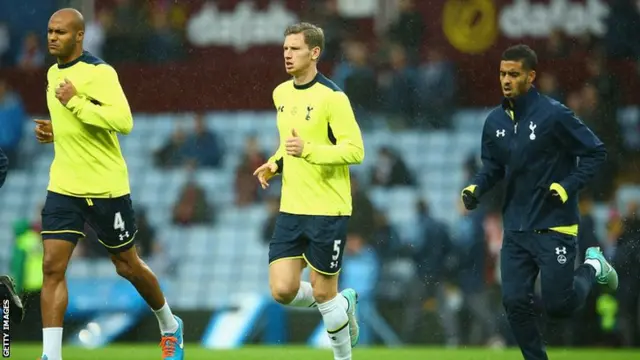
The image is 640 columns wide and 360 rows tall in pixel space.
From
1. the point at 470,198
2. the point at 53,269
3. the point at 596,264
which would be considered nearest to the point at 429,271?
the point at 596,264

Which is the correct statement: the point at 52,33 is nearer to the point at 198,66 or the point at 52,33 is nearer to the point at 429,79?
the point at 429,79

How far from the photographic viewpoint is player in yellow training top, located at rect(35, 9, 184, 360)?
8078mm

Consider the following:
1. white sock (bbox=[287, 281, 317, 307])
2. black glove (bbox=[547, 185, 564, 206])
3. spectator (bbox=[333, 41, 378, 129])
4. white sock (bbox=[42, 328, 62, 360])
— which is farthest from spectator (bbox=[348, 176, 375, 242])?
white sock (bbox=[42, 328, 62, 360])

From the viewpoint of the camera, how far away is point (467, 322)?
13.9m

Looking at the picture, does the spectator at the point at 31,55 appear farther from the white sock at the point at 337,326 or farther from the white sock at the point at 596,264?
the white sock at the point at 596,264

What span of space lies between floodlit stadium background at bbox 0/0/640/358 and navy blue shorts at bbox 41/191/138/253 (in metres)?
5.45

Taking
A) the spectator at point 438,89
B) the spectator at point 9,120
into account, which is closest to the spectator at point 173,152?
the spectator at point 9,120

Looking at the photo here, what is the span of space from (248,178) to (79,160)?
892 cm

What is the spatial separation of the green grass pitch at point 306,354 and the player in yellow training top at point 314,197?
2312 millimetres

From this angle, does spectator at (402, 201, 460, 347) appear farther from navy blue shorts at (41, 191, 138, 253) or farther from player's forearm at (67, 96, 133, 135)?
player's forearm at (67, 96, 133, 135)

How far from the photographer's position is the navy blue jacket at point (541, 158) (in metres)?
8.15

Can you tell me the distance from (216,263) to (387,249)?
2848mm

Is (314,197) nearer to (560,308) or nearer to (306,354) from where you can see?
(560,308)

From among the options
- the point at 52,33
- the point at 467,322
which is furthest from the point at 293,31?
the point at 467,322
